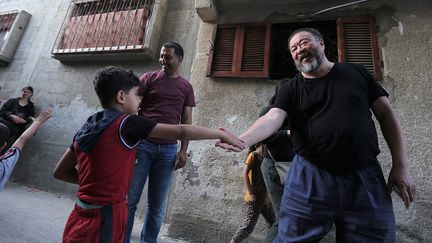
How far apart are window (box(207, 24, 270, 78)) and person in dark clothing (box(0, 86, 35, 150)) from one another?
357cm

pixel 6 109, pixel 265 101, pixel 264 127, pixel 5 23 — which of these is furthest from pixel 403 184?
pixel 5 23

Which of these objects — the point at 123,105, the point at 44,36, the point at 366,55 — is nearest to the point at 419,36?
the point at 366,55

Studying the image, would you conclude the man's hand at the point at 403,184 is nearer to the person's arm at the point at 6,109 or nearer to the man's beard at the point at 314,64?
the man's beard at the point at 314,64

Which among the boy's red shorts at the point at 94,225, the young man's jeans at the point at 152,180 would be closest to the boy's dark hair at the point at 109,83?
the boy's red shorts at the point at 94,225

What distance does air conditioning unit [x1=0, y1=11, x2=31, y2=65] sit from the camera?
5.79m

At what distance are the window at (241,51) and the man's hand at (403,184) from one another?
87.9 inches

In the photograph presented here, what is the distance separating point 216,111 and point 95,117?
2.22 metres

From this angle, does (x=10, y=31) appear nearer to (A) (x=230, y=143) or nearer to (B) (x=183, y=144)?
(B) (x=183, y=144)

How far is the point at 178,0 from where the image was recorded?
461 cm

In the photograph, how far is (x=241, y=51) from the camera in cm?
372

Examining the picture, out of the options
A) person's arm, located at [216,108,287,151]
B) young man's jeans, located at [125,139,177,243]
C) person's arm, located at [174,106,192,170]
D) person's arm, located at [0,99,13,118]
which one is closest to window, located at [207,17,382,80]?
person's arm, located at [174,106,192,170]

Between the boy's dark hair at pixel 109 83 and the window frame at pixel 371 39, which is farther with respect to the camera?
the window frame at pixel 371 39

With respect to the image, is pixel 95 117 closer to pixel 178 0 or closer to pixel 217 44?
pixel 217 44

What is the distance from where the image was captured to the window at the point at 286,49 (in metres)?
3.23
